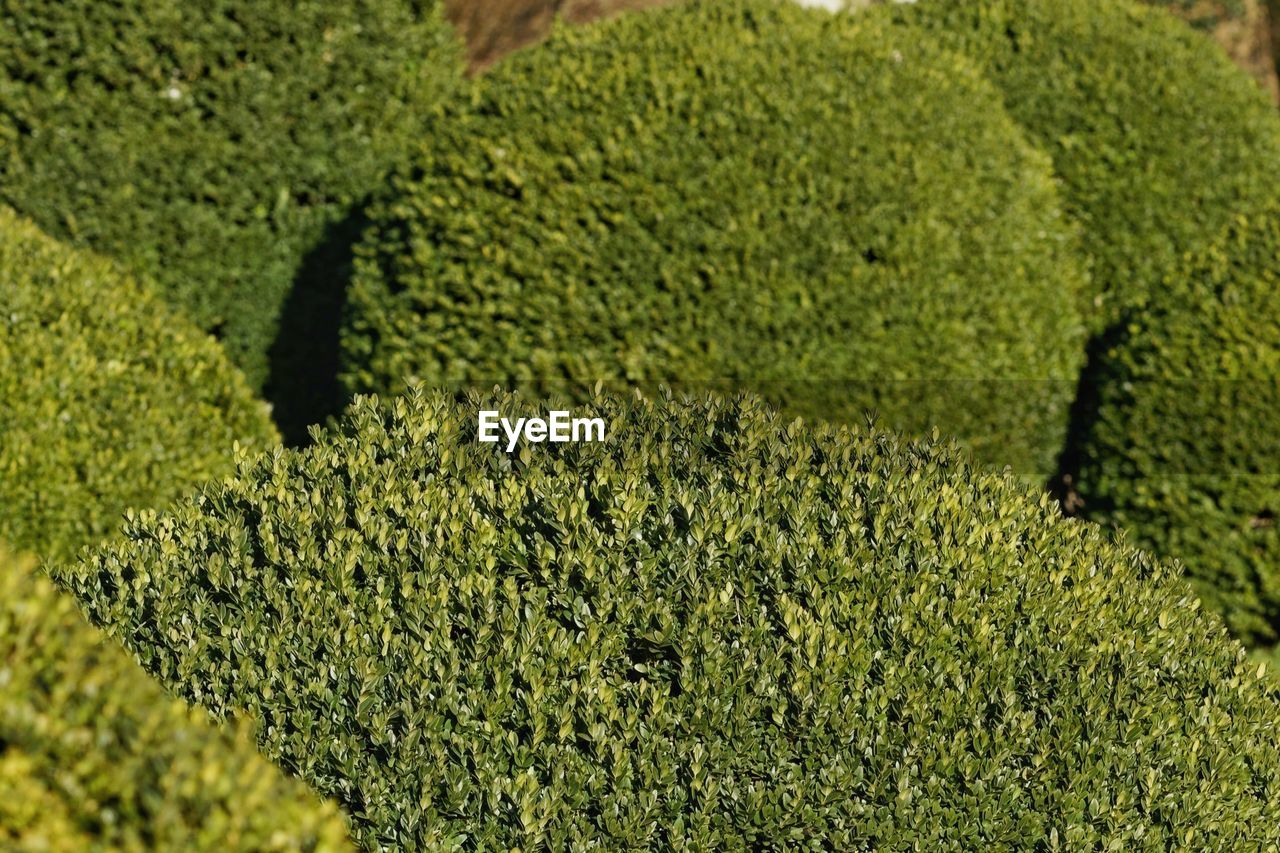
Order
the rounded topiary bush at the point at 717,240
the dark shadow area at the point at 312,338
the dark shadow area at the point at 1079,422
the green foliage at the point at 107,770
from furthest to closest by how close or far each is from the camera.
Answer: the dark shadow area at the point at 312,338, the dark shadow area at the point at 1079,422, the rounded topiary bush at the point at 717,240, the green foliage at the point at 107,770

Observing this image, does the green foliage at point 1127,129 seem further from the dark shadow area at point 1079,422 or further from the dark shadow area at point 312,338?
the dark shadow area at point 312,338

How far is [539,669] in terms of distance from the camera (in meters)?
2.84

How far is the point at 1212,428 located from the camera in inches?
249

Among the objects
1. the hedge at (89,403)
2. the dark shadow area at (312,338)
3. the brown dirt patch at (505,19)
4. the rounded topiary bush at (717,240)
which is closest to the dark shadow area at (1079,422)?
the rounded topiary bush at (717,240)

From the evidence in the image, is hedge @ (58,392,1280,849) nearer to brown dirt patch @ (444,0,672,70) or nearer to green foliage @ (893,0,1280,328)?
green foliage @ (893,0,1280,328)

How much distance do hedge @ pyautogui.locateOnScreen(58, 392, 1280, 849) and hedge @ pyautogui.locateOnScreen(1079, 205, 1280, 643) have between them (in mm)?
3295

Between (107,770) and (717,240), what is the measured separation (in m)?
4.48

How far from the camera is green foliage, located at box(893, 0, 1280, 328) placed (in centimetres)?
737

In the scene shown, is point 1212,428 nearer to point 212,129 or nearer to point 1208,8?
point 212,129

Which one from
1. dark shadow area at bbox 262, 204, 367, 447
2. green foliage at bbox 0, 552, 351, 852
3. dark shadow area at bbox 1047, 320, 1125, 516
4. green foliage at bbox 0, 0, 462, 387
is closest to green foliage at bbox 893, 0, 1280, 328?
dark shadow area at bbox 1047, 320, 1125, 516

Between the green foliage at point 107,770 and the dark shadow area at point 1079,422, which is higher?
the green foliage at point 107,770

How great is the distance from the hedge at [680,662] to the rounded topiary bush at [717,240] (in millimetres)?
2688

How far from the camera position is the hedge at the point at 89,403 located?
5016 mm

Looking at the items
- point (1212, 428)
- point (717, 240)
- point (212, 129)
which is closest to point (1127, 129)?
point (1212, 428)
